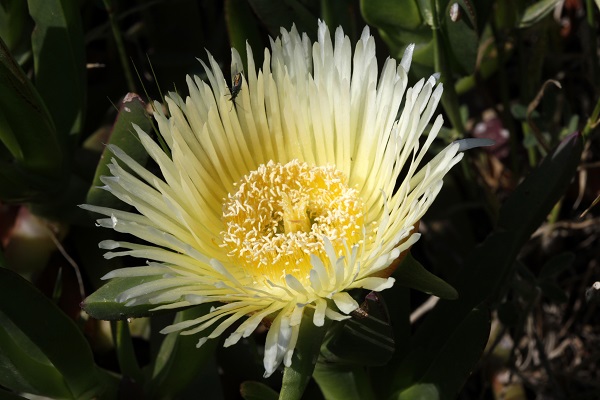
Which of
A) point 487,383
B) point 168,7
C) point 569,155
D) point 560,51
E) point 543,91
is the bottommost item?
point 487,383

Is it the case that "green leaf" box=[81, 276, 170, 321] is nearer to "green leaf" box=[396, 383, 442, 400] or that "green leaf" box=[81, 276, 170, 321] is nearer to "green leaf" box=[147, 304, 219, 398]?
"green leaf" box=[147, 304, 219, 398]

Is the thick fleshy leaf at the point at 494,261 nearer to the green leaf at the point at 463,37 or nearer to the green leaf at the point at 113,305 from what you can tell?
the green leaf at the point at 463,37

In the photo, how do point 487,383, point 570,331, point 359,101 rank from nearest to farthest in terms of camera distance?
point 359,101 < point 487,383 < point 570,331

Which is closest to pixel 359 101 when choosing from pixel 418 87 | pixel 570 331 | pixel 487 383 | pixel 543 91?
pixel 418 87

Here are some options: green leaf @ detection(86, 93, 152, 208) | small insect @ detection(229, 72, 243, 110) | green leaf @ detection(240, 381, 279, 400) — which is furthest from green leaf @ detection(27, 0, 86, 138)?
green leaf @ detection(240, 381, 279, 400)

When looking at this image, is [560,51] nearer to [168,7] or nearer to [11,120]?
[168,7]

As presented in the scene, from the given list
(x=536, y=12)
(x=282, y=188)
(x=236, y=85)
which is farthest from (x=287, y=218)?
(x=536, y=12)
